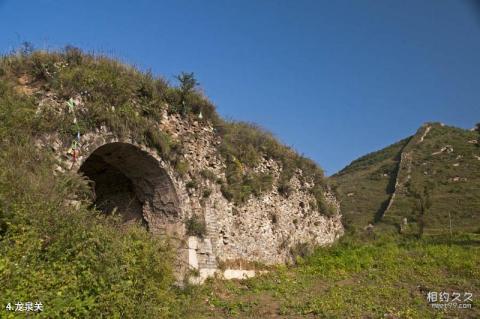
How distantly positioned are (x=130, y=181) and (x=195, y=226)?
1981 mm

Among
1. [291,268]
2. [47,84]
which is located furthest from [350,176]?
[47,84]

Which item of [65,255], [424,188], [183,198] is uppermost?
[424,188]

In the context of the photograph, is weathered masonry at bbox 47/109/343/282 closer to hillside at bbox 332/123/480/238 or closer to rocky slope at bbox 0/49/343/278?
rocky slope at bbox 0/49/343/278

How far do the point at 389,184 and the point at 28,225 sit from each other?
39.2 meters

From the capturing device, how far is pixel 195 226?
34.7ft

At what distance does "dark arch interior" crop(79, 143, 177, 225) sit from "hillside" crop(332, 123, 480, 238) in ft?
37.4

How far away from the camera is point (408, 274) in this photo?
11797mm

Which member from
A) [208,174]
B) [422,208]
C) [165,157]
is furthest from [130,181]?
[422,208]

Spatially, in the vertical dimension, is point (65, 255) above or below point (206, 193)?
below

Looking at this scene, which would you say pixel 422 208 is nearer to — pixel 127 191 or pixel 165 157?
pixel 165 157

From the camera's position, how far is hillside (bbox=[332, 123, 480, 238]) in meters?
28.2

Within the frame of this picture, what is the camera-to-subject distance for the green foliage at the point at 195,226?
1055 centimetres

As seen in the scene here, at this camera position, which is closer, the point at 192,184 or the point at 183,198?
the point at 183,198

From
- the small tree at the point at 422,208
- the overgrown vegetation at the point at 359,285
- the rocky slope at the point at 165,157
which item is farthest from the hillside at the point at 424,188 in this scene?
the rocky slope at the point at 165,157
